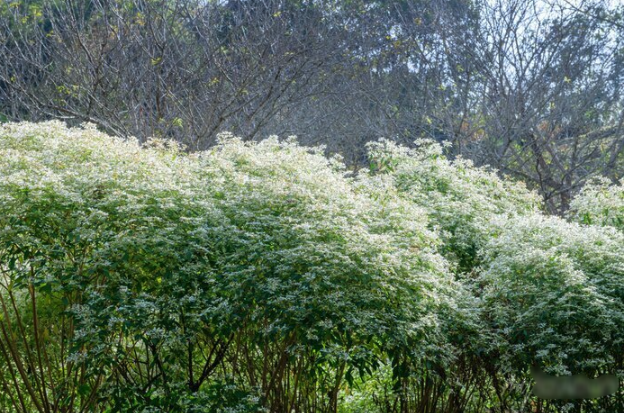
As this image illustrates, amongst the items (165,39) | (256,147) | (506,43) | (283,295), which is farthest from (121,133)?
(283,295)

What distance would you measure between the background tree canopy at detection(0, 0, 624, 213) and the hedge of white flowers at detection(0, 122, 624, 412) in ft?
15.3

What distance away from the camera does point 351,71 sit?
1267 cm

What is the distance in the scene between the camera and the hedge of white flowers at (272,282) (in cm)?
385

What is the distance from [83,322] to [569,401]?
9.42ft

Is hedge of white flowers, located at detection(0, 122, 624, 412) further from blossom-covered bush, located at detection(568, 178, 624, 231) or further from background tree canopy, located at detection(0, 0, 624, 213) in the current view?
background tree canopy, located at detection(0, 0, 624, 213)

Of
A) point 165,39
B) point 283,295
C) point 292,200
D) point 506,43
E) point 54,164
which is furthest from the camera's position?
point 506,43

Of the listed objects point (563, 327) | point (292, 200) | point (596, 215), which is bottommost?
point (563, 327)

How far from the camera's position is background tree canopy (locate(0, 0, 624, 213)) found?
9586mm

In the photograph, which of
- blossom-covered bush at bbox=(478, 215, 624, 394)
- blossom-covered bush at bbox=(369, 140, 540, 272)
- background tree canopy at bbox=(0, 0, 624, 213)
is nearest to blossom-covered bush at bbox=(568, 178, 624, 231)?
blossom-covered bush at bbox=(369, 140, 540, 272)

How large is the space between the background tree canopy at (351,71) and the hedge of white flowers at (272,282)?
4677 mm

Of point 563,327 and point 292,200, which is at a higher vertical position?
point 292,200

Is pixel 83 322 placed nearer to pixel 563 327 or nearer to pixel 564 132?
pixel 563 327

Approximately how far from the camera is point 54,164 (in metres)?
4.60

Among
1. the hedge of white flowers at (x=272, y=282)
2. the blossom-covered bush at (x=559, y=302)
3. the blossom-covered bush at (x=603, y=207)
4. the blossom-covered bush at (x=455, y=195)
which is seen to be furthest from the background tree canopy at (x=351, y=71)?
the blossom-covered bush at (x=559, y=302)
